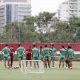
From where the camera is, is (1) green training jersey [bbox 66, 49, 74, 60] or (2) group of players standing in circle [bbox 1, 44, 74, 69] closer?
(2) group of players standing in circle [bbox 1, 44, 74, 69]

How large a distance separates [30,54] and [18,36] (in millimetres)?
27376

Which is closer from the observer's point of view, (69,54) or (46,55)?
(69,54)

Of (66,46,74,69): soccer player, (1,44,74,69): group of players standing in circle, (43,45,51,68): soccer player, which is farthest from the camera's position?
(43,45,51,68): soccer player

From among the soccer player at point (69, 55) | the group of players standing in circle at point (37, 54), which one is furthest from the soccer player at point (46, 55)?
the soccer player at point (69, 55)

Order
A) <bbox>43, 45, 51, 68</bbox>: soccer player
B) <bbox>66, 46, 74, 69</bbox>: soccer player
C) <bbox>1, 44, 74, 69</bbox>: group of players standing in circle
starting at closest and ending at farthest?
1. <bbox>1, 44, 74, 69</bbox>: group of players standing in circle
2. <bbox>66, 46, 74, 69</bbox>: soccer player
3. <bbox>43, 45, 51, 68</bbox>: soccer player

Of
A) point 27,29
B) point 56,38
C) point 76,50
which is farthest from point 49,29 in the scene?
point 76,50

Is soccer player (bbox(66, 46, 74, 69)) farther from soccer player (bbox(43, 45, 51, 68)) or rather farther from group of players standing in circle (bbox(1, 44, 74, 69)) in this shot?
soccer player (bbox(43, 45, 51, 68))

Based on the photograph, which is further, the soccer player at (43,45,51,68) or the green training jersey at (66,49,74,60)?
the soccer player at (43,45,51,68)

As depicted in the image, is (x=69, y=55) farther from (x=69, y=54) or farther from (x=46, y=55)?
(x=46, y=55)

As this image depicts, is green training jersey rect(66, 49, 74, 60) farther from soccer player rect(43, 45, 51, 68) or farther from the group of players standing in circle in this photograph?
soccer player rect(43, 45, 51, 68)

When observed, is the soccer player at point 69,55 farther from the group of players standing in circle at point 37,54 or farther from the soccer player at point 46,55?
the soccer player at point 46,55

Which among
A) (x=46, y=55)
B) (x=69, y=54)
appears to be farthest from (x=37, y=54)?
(x=69, y=54)

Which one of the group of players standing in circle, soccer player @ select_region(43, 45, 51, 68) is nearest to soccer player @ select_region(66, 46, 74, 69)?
the group of players standing in circle

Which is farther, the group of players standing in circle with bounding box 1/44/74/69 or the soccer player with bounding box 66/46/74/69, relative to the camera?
the soccer player with bounding box 66/46/74/69
